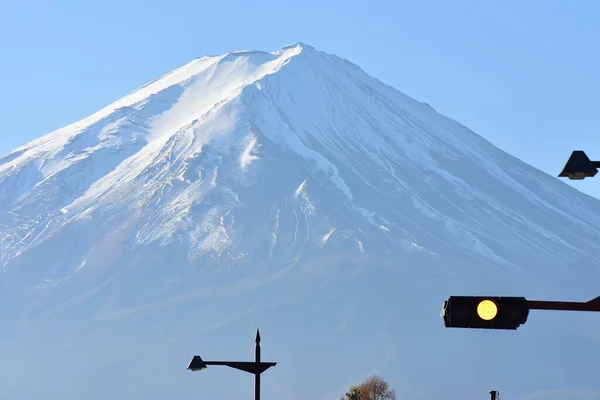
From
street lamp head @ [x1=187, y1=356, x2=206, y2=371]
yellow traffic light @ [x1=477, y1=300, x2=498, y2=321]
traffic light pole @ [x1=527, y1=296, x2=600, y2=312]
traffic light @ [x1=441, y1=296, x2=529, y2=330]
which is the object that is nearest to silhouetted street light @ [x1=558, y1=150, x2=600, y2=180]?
traffic light pole @ [x1=527, y1=296, x2=600, y2=312]

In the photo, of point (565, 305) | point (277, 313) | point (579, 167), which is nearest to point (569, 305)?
point (565, 305)

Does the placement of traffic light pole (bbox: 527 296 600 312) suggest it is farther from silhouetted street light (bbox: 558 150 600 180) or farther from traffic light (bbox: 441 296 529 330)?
silhouetted street light (bbox: 558 150 600 180)

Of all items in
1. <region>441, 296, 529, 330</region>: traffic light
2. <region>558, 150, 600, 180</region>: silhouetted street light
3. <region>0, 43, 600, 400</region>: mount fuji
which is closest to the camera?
<region>441, 296, 529, 330</region>: traffic light

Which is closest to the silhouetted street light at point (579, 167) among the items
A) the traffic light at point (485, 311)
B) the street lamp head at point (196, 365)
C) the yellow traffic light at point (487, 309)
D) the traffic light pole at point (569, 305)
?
the traffic light pole at point (569, 305)

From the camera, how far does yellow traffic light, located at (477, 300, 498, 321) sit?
1195 centimetres

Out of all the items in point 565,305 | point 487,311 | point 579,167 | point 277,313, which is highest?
point 277,313

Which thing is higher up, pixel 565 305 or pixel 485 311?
pixel 565 305

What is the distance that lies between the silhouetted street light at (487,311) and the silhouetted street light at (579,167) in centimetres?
118

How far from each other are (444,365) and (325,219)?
101 ft

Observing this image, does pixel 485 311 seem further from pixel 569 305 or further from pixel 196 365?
pixel 196 365

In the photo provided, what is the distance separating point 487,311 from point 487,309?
0.02 meters

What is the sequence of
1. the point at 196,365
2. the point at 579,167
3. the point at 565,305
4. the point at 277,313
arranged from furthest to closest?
the point at 277,313
the point at 196,365
the point at 579,167
the point at 565,305

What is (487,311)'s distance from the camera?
1195 cm

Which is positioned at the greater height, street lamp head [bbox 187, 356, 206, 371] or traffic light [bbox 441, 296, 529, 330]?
street lamp head [bbox 187, 356, 206, 371]
